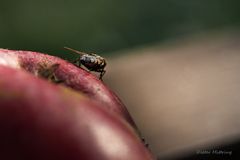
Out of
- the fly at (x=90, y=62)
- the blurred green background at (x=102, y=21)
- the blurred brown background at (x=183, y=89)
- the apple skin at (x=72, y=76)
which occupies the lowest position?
the blurred green background at (x=102, y=21)

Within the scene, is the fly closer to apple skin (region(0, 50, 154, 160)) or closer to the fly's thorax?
the fly's thorax

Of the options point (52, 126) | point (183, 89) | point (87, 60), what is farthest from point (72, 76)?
point (183, 89)

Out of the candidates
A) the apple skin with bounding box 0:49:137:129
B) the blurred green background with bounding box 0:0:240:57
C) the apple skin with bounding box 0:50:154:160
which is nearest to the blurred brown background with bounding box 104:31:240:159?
the apple skin with bounding box 0:49:137:129

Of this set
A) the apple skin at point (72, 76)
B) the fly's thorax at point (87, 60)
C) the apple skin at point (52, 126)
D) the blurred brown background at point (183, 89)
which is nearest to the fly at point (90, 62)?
the fly's thorax at point (87, 60)

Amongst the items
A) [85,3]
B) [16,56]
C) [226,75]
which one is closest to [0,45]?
[85,3]

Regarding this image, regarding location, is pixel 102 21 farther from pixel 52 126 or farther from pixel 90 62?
pixel 52 126

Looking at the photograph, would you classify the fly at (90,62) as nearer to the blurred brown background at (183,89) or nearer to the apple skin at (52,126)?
the apple skin at (52,126)

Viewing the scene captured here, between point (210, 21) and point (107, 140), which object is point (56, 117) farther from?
point (210, 21)
